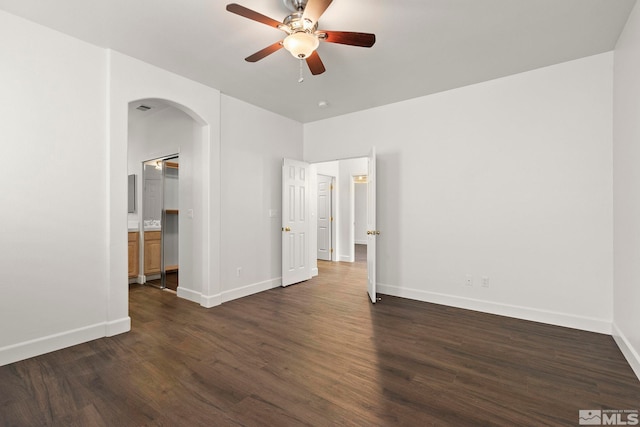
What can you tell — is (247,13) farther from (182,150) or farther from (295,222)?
(295,222)

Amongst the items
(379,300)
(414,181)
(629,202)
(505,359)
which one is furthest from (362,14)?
(379,300)

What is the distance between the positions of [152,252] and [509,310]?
5563mm

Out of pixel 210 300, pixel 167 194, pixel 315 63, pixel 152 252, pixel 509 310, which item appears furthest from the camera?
pixel 167 194

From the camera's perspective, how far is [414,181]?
4.40 meters

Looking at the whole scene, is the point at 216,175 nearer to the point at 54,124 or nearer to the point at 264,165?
the point at 264,165

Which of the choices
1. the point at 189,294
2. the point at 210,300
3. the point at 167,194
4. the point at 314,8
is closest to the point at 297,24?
the point at 314,8

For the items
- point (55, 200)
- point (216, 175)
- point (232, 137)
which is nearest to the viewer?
point (55, 200)

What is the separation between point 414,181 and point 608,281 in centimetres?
236

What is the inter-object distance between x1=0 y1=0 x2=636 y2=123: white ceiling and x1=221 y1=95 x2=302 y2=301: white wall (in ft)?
2.53

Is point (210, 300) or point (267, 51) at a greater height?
point (267, 51)

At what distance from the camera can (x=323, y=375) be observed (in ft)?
7.72

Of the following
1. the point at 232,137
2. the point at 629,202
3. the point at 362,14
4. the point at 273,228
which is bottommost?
the point at 273,228

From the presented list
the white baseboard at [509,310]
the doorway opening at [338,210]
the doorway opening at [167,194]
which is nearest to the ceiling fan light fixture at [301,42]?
the doorway opening at [167,194]

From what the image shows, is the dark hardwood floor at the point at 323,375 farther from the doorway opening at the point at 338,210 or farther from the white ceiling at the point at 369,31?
the doorway opening at the point at 338,210
